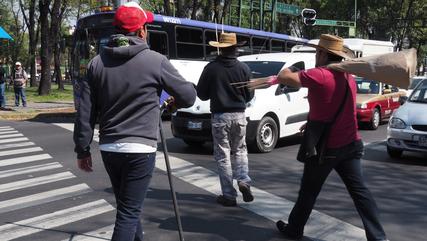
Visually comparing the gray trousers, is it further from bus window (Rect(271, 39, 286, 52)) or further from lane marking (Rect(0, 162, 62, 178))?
bus window (Rect(271, 39, 286, 52))

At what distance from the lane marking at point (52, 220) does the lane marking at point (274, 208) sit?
153 cm

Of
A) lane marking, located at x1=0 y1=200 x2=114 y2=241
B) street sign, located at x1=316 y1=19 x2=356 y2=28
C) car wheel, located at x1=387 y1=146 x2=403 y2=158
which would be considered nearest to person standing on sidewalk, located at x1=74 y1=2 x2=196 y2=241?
lane marking, located at x1=0 y1=200 x2=114 y2=241

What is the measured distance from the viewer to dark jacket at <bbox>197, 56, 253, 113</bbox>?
242 inches

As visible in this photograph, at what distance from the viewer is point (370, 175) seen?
26.6 feet

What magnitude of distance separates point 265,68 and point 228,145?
495 centimetres

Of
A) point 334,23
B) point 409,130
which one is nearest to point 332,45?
point 409,130

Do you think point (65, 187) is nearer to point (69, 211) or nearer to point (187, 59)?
point (69, 211)

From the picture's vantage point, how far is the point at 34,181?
7590mm

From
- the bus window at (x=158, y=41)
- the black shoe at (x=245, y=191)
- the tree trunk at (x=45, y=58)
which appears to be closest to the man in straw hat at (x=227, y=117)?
the black shoe at (x=245, y=191)

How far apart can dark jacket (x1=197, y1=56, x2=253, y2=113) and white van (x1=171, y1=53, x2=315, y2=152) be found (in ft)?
11.3

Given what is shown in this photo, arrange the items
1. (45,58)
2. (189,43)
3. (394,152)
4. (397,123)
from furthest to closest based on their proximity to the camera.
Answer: (45,58) → (189,43) → (394,152) → (397,123)

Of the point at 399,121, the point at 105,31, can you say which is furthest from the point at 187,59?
→ the point at 399,121

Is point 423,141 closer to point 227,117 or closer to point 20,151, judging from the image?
point 227,117

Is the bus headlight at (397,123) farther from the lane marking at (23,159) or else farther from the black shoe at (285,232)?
the lane marking at (23,159)
